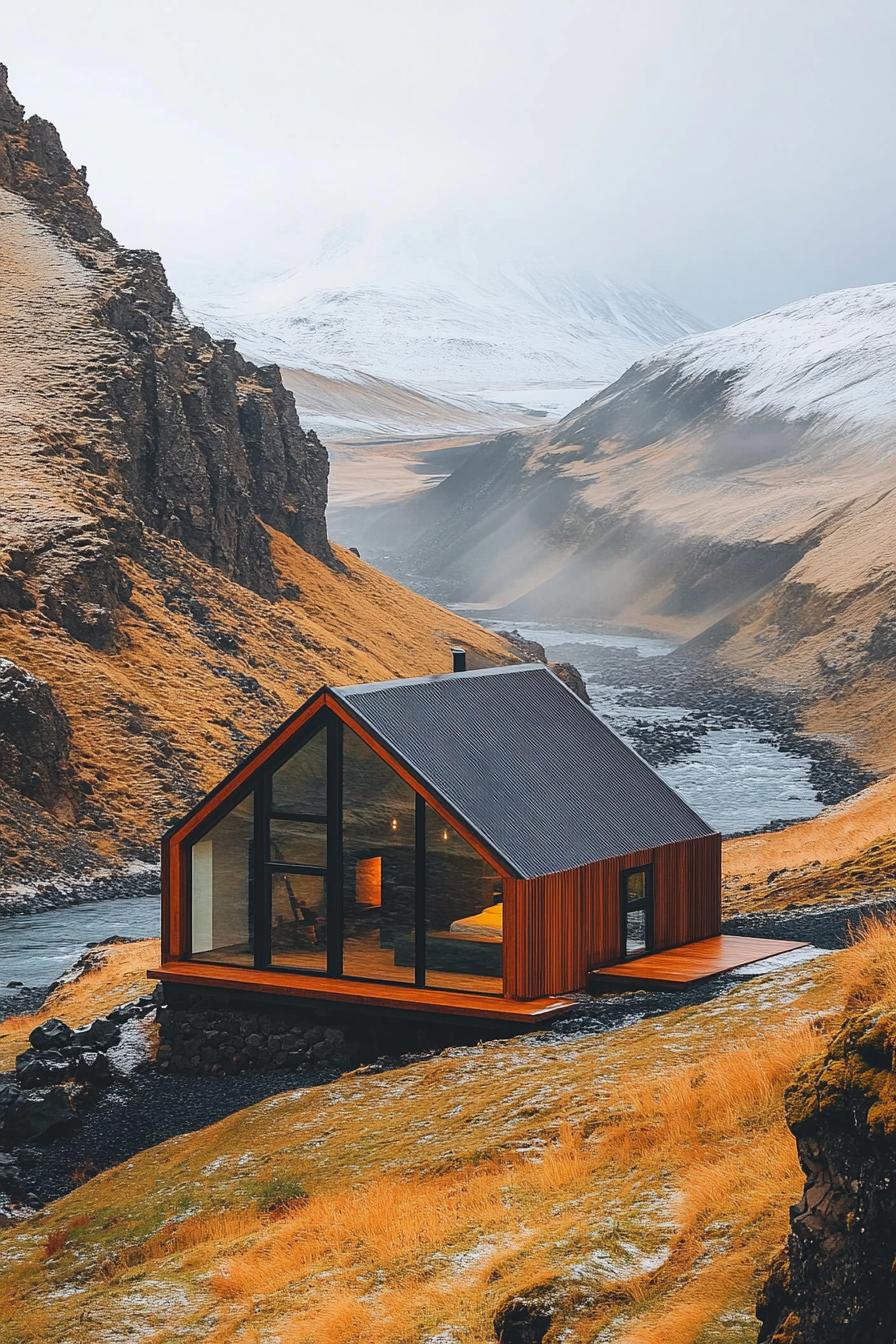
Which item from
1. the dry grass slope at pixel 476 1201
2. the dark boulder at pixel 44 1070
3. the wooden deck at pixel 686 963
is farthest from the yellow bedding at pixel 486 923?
the dark boulder at pixel 44 1070

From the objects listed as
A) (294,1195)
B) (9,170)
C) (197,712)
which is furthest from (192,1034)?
(9,170)

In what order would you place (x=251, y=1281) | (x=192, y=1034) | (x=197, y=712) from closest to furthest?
(x=251, y=1281) → (x=192, y=1034) → (x=197, y=712)

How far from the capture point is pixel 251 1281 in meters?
16.2

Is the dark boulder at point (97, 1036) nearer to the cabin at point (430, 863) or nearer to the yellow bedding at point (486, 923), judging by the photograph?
the cabin at point (430, 863)

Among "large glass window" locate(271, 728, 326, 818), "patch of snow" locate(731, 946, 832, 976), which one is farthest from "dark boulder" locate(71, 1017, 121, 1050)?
"patch of snow" locate(731, 946, 832, 976)

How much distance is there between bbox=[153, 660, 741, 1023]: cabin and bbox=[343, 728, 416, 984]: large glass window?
0.08 ft

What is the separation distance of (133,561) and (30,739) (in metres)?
25.5

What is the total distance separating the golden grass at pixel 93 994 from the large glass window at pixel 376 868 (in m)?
6.97

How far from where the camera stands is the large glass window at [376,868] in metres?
25.7

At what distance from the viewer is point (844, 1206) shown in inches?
408

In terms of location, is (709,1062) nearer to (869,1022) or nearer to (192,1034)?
(869,1022)

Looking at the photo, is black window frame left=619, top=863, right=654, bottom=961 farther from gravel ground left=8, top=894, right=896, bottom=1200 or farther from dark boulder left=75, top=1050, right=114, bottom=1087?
dark boulder left=75, top=1050, right=114, bottom=1087

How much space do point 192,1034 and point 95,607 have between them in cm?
5066

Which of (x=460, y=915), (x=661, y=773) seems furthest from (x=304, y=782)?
(x=661, y=773)
